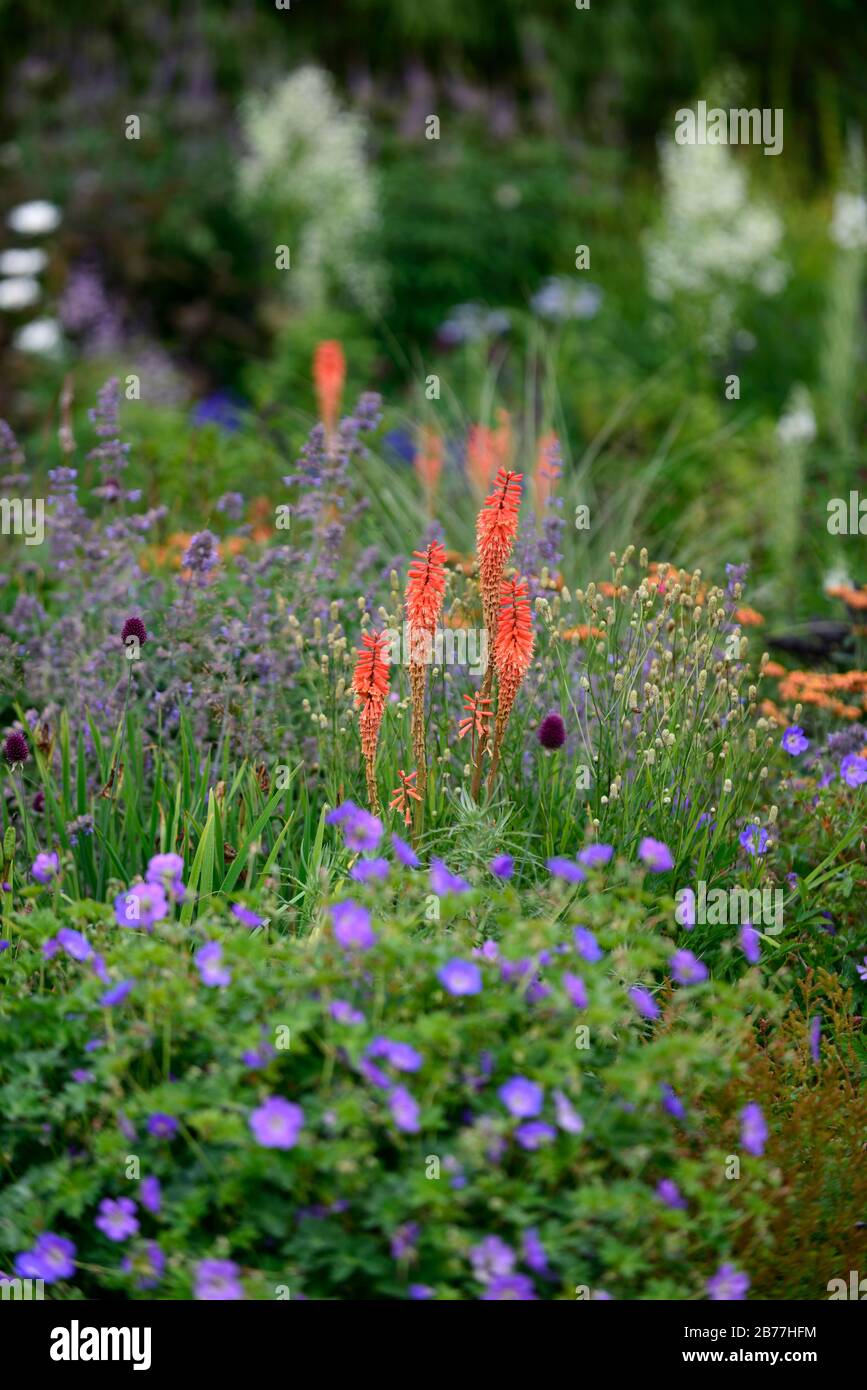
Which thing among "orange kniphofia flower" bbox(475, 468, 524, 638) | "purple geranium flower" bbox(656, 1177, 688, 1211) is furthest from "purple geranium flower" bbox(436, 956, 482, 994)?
"orange kniphofia flower" bbox(475, 468, 524, 638)

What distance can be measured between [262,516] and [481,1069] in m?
4.26

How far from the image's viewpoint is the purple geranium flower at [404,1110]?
247 cm

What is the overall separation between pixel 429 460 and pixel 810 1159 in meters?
3.62

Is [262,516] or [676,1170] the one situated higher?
[262,516]

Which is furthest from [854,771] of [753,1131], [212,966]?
[212,966]

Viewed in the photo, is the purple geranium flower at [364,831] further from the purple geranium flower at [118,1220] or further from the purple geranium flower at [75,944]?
the purple geranium flower at [118,1220]

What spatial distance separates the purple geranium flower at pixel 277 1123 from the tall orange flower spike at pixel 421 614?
127 centimetres

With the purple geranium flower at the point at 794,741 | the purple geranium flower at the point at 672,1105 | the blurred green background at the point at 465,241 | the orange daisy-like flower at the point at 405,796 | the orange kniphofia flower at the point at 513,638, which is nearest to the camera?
the purple geranium flower at the point at 672,1105

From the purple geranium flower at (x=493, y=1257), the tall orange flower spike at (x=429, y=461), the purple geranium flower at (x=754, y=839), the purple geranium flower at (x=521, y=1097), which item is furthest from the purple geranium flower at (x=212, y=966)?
the tall orange flower spike at (x=429, y=461)

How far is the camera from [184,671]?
14.4 feet

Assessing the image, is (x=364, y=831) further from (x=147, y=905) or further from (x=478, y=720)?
(x=478, y=720)

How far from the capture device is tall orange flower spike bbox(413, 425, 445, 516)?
6129 millimetres

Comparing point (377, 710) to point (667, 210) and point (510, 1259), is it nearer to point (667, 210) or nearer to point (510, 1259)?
point (510, 1259)
